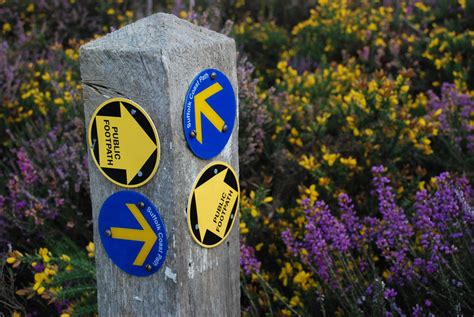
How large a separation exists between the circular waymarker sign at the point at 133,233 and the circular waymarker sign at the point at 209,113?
0.64 feet

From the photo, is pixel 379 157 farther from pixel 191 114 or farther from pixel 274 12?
pixel 274 12

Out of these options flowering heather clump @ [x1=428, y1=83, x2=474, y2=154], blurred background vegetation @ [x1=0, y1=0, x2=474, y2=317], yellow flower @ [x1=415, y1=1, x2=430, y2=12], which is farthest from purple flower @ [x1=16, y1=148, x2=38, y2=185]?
yellow flower @ [x1=415, y1=1, x2=430, y2=12]

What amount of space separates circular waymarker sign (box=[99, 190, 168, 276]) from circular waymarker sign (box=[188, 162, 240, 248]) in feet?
0.30

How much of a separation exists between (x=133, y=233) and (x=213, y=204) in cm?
22

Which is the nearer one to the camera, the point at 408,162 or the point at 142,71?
the point at 142,71

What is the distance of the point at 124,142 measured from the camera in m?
1.56

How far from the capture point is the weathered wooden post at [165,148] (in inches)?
59.1

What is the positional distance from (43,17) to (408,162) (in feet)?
11.4

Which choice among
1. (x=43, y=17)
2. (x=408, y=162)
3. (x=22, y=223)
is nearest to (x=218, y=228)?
(x=22, y=223)

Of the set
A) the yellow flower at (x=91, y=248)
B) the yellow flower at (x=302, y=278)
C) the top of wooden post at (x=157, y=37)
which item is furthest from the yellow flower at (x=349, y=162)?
the top of wooden post at (x=157, y=37)

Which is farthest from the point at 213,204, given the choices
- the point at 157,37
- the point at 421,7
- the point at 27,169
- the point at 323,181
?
the point at 421,7

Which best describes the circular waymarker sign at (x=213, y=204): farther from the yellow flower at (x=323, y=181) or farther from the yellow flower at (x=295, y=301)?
the yellow flower at (x=323, y=181)

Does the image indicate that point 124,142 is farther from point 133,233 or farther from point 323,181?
point 323,181

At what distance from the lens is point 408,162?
10.5 ft
